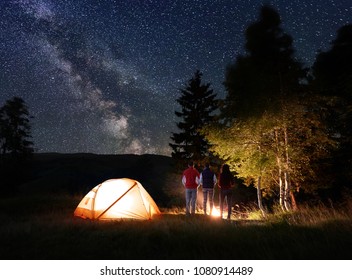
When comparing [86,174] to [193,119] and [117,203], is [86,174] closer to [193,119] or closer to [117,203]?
[193,119]

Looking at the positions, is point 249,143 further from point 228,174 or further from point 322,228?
point 322,228

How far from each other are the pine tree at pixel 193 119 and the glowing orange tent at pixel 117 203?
16.0 metres

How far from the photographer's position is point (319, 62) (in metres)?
21.0

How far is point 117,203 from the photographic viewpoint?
12570 mm

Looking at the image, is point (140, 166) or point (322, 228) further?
point (140, 166)

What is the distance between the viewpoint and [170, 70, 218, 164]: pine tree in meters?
29.0

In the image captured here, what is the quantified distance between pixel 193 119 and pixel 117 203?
17.7 metres

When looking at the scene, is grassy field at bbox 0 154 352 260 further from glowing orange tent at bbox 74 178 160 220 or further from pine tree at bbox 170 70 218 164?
pine tree at bbox 170 70 218 164

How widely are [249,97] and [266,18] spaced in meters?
5.28

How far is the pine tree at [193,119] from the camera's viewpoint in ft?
95.0

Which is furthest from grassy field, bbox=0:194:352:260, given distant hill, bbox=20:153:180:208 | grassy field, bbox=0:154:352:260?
distant hill, bbox=20:153:180:208

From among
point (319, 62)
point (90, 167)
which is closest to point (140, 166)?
point (90, 167)
